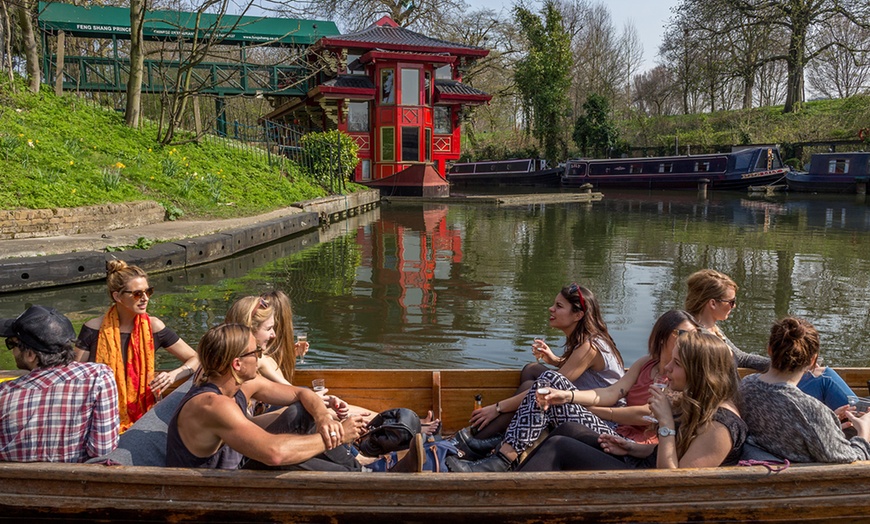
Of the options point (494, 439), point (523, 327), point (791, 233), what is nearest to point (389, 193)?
point (791, 233)

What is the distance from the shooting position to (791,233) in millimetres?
18406

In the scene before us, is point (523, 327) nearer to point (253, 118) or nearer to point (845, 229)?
point (845, 229)

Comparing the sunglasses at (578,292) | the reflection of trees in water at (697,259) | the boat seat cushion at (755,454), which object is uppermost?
the sunglasses at (578,292)

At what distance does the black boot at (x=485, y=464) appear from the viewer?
405 cm

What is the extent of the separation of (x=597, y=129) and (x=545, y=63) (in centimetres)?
542

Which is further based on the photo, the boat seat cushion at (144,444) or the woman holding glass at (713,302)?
the woman holding glass at (713,302)

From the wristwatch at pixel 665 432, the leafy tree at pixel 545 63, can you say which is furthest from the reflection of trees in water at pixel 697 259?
the leafy tree at pixel 545 63

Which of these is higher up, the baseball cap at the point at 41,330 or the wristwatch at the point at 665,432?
the baseball cap at the point at 41,330

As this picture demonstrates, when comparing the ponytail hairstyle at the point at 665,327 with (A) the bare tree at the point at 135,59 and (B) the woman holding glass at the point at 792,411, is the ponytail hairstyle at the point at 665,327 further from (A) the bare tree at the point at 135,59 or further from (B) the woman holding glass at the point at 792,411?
(A) the bare tree at the point at 135,59

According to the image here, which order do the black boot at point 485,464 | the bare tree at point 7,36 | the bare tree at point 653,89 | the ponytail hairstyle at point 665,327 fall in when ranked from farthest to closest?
the bare tree at point 653,89 < the bare tree at point 7,36 < the ponytail hairstyle at point 665,327 < the black boot at point 485,464

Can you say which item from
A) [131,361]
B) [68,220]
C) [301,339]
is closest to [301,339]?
[301,339]

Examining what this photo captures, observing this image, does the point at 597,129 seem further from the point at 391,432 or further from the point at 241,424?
the point at 241,424

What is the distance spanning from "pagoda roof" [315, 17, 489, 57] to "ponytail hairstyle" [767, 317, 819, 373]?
30355mm

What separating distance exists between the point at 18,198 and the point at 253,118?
82.3 feet
